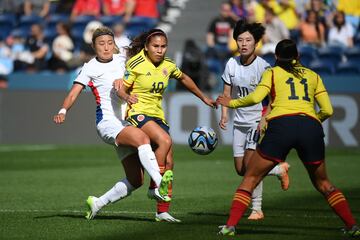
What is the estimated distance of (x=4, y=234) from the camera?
8.85 metres

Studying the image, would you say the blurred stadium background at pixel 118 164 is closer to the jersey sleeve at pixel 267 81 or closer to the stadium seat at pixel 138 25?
the stadium seat at pixel 138 25

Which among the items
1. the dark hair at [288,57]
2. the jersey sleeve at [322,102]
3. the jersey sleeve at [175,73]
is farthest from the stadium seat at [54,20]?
the jersey sleeve at [322,102]

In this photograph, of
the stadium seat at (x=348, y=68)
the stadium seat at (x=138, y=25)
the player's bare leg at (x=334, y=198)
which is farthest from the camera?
the stadium seat at (x=138, y=25)

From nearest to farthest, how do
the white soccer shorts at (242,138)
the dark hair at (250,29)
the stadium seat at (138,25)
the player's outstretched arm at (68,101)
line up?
the player's outstretched arm at (68,101) → the dark hair at (250,29) → the white soccer shorts at (242,138) → the stadium seat at (138,25)

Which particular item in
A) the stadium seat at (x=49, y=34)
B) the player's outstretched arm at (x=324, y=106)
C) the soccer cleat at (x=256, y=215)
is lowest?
the soccer cleat at (x=256, y=215)

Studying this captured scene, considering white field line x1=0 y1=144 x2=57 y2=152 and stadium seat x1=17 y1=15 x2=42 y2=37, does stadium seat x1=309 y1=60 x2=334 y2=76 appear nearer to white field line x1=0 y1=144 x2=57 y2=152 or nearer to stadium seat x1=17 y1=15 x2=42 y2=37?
white field line x1=0 y1=144 x2=57 y2=152

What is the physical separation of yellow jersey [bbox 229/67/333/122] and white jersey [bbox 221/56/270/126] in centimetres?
180

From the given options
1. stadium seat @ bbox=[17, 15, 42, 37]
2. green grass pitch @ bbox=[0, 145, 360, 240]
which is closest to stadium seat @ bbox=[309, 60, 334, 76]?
green grass pitch @ bbox=[0, 145, 360, 240]

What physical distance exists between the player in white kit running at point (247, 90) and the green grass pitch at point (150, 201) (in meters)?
0.49

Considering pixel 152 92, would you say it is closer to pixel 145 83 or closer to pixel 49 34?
pixel 145 83

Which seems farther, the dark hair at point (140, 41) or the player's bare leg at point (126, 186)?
the player's bare leg at point (126, 186)

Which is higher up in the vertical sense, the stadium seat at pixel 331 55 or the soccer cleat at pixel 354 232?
the stadium seat at pixel 331 55

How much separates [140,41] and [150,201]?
295 centimetres

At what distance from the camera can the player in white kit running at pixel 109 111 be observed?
9.82m
